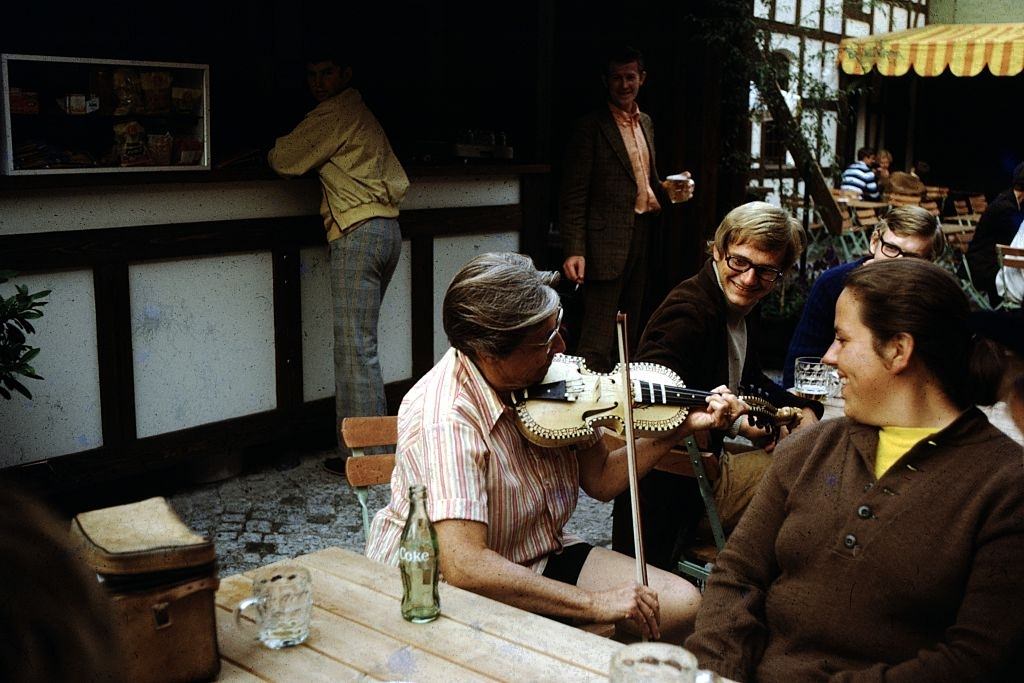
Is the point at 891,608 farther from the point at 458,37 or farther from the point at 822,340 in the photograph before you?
the point at 458,37

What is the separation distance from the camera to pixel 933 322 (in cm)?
210

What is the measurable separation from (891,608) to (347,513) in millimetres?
3361

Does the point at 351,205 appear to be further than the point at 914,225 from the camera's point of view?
Yes

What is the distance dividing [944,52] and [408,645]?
12.3 meters

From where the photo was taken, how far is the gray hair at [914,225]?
13.1 feet

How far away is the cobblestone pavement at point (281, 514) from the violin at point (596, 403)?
6.55ft

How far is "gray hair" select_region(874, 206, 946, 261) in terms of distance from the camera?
401 cm

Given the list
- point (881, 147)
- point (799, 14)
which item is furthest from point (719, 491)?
point (881, 147)

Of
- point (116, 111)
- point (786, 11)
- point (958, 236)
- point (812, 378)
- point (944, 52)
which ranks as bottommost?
point (958, 236)

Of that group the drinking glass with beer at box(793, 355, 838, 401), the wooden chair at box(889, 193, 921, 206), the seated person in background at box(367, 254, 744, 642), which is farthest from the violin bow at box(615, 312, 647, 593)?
the wooden chair at box(889, 193, 921, 206)

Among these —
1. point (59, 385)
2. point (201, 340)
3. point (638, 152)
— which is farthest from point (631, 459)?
point (638, 152)

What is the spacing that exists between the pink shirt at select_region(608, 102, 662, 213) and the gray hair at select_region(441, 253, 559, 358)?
14.5 feet

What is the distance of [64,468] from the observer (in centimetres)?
476

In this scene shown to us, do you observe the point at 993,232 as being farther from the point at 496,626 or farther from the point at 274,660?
the point at 274,660
